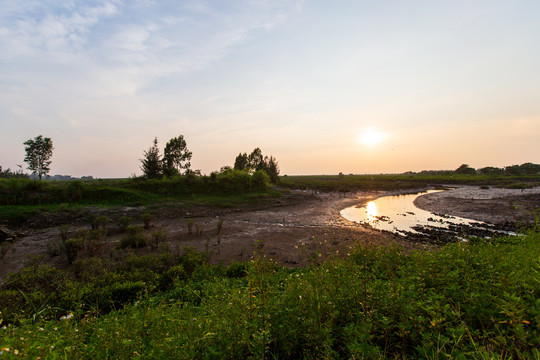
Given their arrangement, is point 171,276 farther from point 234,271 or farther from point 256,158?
point 256,158

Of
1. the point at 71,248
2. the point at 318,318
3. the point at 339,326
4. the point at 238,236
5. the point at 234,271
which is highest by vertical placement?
the point at 318,318

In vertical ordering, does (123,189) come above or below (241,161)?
below

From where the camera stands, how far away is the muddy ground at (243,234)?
11.0 meters

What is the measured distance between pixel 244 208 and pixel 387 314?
24.8m

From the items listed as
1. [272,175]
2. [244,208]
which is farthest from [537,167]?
[244,208]

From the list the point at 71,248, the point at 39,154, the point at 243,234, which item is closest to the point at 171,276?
the point at 71,248

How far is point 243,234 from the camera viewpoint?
51.1 feet

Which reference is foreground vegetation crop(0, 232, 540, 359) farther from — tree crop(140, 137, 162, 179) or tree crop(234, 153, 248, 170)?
tree crop(234, 153, 248, 170)

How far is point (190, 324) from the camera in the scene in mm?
3148

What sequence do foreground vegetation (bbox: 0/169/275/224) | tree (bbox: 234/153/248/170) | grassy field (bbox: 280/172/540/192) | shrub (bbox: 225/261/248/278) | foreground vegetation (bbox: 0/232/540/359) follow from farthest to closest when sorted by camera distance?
tree (bbox: 234/153/248/170), grassy field (bbox: 280/172/540/192), foreground vegetation (bbox: 0/169/275/224), shrub (bbox: 225/261/248/278), foreground vegetation (bbox: 0/232/540/359)

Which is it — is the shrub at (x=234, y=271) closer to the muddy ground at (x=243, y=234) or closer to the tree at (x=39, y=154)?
the muddy ground at (x=243, y=234)

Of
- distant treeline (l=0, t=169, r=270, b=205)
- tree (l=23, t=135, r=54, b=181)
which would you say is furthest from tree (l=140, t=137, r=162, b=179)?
tree (l=23, t=135, r=54, b=181)

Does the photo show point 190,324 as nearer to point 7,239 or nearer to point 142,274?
point 142,274

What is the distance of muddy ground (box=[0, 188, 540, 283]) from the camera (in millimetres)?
11031
